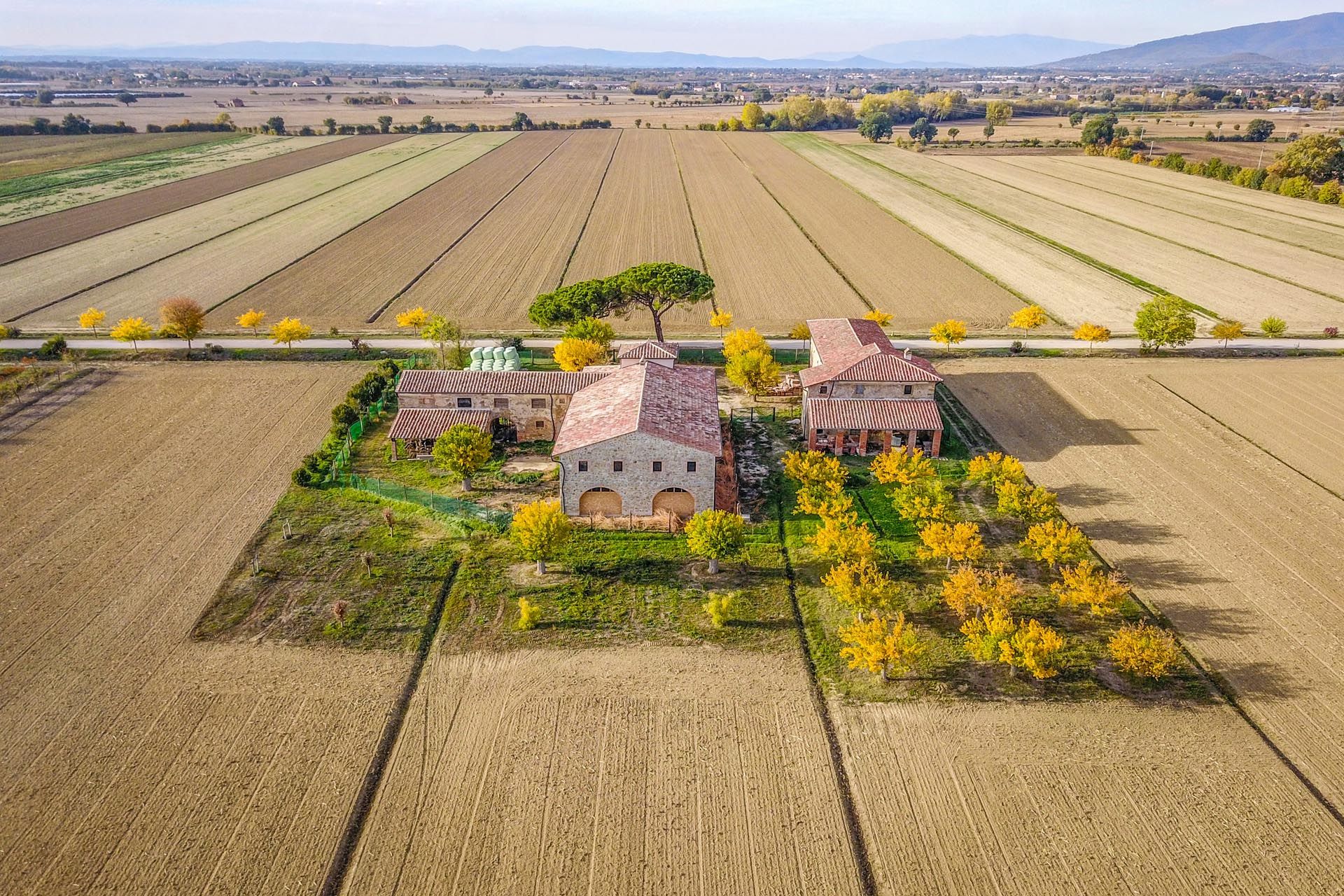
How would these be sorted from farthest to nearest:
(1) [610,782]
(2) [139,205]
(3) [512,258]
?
1. (2) [139,205]
2. (3) [512,258]
3. (1) [610,782]

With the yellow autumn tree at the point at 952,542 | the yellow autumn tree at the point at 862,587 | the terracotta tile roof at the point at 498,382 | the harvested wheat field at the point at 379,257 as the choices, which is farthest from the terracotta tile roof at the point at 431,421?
the harvested wheat field at the point at 379,257

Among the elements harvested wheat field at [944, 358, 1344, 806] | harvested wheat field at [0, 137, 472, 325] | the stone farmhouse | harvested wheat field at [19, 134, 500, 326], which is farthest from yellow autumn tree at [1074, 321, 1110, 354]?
harvested wheat field at [0, 137, 472, 325]

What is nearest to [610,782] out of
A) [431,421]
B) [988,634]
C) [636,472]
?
[988,634]

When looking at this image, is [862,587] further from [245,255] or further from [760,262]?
[245,255]

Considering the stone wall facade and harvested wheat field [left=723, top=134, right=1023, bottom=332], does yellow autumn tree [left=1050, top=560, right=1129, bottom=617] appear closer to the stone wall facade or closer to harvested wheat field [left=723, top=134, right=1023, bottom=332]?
the stone wall facade

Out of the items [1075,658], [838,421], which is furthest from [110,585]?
[1075,658]

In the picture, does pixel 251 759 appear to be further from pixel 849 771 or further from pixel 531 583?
pixel 849 771

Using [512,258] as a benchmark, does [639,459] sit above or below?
below
